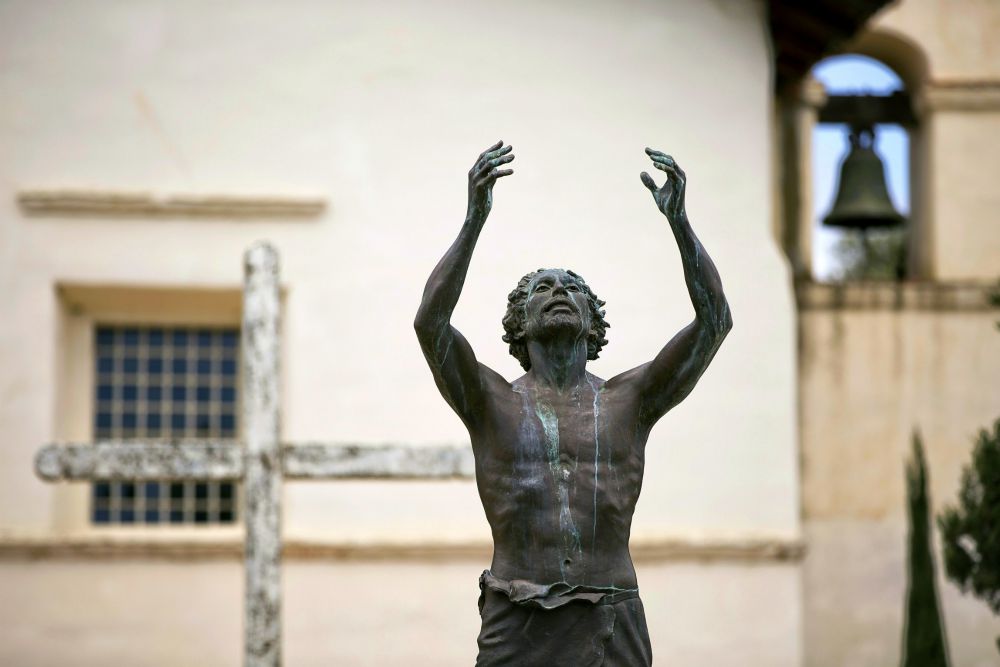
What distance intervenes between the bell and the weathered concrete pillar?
6.27 metres

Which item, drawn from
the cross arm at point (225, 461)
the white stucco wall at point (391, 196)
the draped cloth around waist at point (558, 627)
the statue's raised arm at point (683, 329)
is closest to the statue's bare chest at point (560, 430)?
the statue's raised arm at point (683, 329)

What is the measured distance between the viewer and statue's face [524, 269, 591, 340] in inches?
244

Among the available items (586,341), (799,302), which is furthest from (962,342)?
(586,341)

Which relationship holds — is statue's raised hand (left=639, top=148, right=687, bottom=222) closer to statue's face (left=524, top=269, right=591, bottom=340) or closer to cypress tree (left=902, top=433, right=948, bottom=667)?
statue's face (left=524, top=269, right=591, bottom=340)

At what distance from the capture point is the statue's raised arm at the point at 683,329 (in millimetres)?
6094

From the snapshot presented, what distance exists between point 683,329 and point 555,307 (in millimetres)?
413

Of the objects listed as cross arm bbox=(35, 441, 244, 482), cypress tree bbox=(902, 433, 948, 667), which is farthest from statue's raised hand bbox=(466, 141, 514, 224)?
cypress tree bbox=(902, 433, 948, 667)

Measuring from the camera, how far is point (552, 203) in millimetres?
14656

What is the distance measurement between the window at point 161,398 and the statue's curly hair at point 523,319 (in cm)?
866

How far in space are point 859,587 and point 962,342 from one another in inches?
82.2

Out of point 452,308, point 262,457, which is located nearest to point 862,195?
point 262,457

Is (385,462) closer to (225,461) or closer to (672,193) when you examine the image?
(225,461)

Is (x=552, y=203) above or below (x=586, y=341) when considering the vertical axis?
above

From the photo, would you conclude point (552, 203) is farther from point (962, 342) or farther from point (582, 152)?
point (962, 342)
